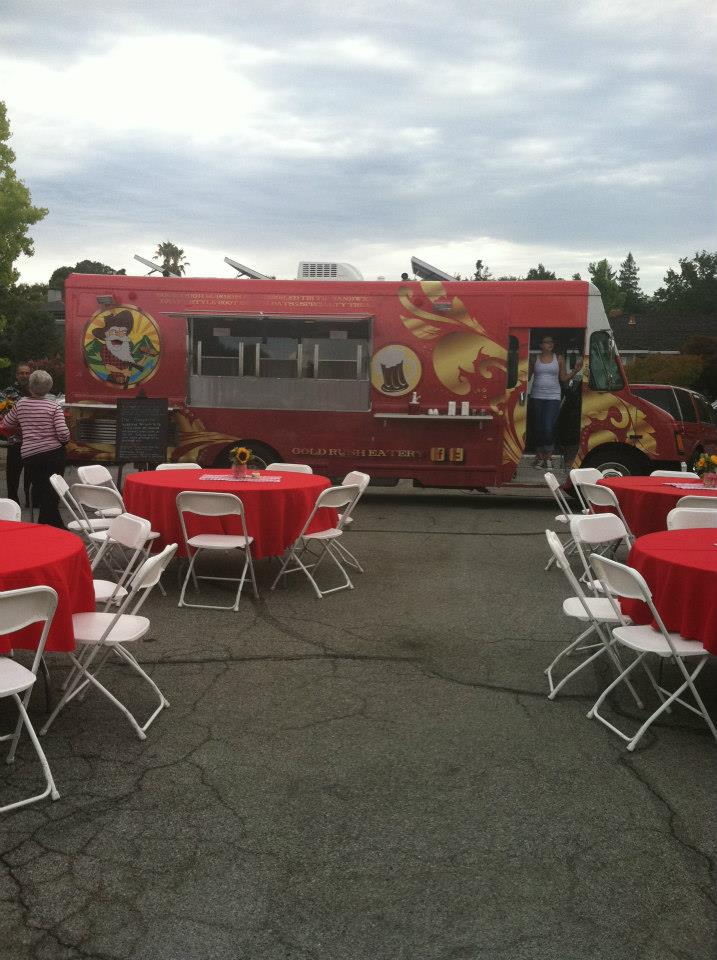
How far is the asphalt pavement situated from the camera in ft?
8.87

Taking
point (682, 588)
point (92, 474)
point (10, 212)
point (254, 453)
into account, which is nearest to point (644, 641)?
point (682, 588)

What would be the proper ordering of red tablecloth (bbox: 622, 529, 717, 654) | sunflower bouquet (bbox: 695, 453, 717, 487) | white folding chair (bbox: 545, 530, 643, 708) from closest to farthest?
1. red tablecloth (bbox: 622, 529, 717, 654)
2. white folding chair (bbox: 545, 530, 643, 708)
3. sunflower bouquet (bbox: 695, 453, 717, 487)

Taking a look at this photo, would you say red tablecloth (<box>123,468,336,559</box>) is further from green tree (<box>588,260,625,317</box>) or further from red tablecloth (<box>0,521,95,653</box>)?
green tree (<box>588,260,625,317</box>)

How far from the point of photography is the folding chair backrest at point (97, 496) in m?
7.26

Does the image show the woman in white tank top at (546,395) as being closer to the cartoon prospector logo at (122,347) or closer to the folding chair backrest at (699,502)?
the folding chair backrest at (699,502)

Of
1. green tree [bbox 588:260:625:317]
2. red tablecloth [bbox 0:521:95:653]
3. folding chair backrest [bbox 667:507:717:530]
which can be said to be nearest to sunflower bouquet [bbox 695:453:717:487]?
folding chair backrest [bbox 667:507:717:530]

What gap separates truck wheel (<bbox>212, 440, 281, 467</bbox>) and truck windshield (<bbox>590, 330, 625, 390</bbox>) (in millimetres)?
4358

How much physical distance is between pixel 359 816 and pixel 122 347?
946 cm

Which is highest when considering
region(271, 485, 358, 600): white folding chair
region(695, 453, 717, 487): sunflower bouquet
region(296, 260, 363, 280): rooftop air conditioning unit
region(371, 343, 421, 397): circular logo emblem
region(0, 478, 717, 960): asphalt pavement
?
region(296, 260, 363, 280): rooftop air conditioning unit

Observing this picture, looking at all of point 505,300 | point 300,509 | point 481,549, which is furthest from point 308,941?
point 505,300

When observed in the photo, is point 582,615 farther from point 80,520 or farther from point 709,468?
point 80,520

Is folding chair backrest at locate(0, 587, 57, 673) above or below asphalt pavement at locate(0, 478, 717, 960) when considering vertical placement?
above

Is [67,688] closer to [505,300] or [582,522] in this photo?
[582,522]

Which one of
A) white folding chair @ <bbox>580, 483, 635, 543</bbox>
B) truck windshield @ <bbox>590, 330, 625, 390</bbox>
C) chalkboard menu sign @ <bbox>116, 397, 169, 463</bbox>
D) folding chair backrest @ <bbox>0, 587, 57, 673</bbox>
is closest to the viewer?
folding chair backrest @ <bbox>0, 587, 57, 673</bbox>
